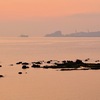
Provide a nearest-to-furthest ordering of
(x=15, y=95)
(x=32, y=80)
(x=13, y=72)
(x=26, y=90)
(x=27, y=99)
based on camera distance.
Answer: (x=27, y=99) → (x=15, y=95) → (x=26, y=90) → (x=32, y=80) → (x=13, y=72)

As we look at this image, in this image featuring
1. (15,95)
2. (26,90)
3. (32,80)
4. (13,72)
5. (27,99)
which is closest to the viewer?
(27,99)

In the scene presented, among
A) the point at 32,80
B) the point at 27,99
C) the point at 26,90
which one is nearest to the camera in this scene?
the point at 27,99

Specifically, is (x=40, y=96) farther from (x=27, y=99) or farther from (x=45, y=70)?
(x=45, y=70)

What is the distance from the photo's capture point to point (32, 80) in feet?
182

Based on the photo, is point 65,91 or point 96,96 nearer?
point 96,96

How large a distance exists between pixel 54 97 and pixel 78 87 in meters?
7.26

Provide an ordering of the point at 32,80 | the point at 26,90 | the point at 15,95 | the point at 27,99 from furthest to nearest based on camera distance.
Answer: the point at 32,80, the point at 26,90, the point at 15,95, the point at 27,99

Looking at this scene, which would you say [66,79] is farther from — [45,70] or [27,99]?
[27,99]

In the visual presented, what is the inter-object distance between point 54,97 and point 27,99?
3.10 m

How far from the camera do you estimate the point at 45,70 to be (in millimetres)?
66125

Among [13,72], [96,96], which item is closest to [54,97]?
[96,96]

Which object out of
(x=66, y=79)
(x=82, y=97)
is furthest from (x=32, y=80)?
(x=82, y=97)

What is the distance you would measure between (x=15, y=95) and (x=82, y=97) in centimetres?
806

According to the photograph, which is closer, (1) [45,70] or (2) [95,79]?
(2) [95,79]
